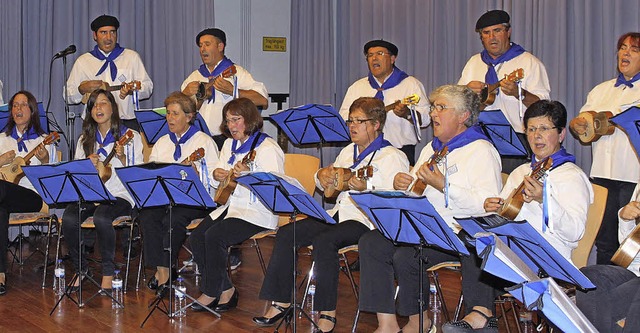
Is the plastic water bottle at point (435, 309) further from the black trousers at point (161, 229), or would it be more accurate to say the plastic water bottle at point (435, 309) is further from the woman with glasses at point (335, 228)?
the black trousers at point (161, 229)

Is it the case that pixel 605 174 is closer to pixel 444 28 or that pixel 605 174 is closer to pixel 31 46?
pixel 444 28

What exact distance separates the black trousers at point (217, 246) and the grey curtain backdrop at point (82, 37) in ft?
11.9

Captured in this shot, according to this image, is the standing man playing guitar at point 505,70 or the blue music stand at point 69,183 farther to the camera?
the standing man playing guitar at point 505,70

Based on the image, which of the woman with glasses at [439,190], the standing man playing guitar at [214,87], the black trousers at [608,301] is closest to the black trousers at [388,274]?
the woman with glasses at [439,190]

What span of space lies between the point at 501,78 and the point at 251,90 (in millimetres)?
2086

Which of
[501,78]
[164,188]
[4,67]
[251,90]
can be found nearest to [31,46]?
[4,67]

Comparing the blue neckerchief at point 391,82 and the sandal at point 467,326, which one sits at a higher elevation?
the blue neckerchief at point 391,82

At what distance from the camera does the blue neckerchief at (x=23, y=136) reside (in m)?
6.51

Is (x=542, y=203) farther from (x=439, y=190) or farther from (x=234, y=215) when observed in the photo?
(x=234, y=215)

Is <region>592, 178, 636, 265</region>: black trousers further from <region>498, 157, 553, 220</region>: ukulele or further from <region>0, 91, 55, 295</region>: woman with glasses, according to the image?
<region>0, 91, 55, 295</region>: woman with glasses

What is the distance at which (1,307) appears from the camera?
5.45m

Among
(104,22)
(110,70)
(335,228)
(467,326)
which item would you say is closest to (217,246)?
(335,228)

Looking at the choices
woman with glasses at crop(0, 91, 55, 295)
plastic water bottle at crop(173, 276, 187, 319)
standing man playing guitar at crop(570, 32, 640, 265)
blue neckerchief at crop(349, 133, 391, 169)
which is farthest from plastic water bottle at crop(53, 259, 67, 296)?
standing man playing guitar at crop(570, 32, 640, 265)

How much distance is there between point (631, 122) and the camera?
3961mm
